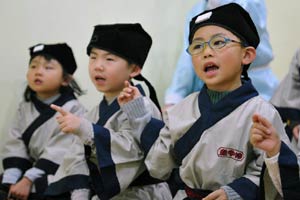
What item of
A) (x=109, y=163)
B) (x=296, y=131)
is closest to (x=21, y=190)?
(x=109, y=163)

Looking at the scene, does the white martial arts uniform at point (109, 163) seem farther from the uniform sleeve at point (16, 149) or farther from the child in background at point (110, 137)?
the uniform sleeve at point (16, 149)

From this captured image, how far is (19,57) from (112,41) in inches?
34.0

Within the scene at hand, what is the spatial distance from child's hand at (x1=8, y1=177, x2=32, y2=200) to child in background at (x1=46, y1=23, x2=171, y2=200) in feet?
1.02

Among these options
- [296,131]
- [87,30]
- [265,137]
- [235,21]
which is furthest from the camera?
[87,30]

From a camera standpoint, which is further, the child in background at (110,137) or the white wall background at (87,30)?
the white wall background at (87,30)

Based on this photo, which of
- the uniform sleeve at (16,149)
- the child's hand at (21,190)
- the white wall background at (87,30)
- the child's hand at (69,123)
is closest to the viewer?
the child's hand at (69,123)

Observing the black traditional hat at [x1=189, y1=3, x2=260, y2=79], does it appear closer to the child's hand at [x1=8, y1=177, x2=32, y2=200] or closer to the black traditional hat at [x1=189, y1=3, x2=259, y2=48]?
the black traditional hat at [x1=189, y1=3, x2=259, y2=48]

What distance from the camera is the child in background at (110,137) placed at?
1585 millimetres

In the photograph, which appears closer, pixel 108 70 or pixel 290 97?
pixel 108 70

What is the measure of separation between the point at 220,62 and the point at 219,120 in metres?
0.16

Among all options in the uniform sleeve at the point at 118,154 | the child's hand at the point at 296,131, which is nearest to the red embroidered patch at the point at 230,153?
the uniform sleeve at the point at 118,154

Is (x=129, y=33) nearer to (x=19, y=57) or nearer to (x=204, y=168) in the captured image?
(x=204, y=168)

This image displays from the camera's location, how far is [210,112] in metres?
1.38

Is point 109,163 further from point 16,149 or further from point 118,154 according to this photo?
point 16,149
